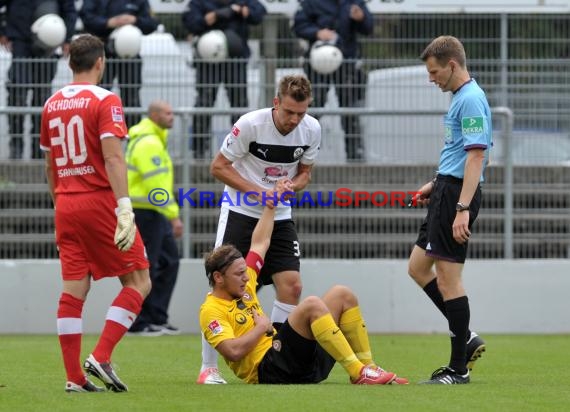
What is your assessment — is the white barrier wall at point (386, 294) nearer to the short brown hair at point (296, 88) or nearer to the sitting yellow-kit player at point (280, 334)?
the short brown hair at point (296, 88)

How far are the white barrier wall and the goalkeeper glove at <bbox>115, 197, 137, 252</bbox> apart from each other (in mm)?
6713

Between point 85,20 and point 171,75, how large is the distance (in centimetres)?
136

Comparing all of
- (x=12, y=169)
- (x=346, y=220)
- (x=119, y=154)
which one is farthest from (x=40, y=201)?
(x=119, y=154)

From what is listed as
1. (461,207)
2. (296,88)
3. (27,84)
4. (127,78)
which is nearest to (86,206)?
(296,88)

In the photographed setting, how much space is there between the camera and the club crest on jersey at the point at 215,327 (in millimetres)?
7992

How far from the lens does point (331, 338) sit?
7.89 m

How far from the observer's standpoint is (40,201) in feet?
48.0

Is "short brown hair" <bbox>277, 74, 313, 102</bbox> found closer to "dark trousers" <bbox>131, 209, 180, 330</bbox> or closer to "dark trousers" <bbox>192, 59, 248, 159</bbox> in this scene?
"dark trousers" <bbox>131, 209, 180, 330</bbox>

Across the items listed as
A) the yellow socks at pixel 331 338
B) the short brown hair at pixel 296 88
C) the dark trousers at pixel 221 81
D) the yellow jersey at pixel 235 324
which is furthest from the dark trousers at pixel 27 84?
the yellow socks at pixel 331 338

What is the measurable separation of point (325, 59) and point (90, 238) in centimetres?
768

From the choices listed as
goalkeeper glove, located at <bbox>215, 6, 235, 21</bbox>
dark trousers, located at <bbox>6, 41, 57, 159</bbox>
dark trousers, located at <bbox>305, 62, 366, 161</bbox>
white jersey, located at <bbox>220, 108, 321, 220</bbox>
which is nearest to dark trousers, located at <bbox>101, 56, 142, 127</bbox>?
dark trousers, located at <bbox>6, 41, 57, 159</bbox>

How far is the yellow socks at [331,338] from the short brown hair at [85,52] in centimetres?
203

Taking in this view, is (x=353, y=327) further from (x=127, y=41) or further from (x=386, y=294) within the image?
(x=127, y=41)

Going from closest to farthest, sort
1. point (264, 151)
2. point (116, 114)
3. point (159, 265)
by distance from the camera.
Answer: point (116, 114), point (264, 151), point (159, 265)
